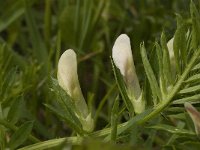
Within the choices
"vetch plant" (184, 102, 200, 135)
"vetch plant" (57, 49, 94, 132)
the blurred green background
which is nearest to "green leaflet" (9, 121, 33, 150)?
"vetch plant" (57, 49, 94, 132)

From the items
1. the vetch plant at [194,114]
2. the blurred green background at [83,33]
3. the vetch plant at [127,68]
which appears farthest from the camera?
the blurred green background at [83,33]

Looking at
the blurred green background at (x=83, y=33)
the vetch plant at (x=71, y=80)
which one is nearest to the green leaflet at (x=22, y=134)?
the vetch plant at (x=71, y=80)

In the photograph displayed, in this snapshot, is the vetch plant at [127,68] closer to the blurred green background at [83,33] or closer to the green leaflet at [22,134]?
the green leaflet at [22,134]

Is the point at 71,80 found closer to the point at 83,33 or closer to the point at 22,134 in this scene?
the point at 22,134

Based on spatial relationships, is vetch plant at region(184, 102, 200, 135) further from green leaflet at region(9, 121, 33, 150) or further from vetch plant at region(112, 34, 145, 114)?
green leaflet at region(9, 121, 33, 150)

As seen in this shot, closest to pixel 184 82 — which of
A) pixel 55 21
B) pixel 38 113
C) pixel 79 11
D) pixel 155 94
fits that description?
pixel 155 94
